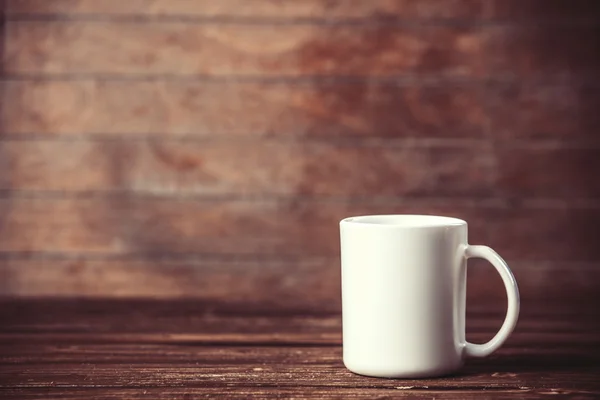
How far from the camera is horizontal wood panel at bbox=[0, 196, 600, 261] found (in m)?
1.24

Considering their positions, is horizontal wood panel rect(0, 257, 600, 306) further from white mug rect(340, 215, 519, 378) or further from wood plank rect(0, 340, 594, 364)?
white mug rect(340, 215, 519, 378)

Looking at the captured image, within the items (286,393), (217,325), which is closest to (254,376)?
(286,393)

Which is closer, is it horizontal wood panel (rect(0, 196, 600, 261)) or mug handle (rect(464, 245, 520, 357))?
mug handle (rect(464, 245, 520, 357))

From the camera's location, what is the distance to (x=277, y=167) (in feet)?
4.05

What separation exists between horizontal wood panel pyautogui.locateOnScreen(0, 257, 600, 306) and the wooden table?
31 cm

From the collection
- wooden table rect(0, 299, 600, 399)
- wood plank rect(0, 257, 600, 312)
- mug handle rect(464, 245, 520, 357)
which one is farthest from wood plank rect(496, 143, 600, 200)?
mug handle rect(464, 245, 520, 357)

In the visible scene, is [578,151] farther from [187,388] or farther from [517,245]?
[187,388]

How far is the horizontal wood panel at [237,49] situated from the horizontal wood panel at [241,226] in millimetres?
224

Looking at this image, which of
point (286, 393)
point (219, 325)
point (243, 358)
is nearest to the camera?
point (286, 393)

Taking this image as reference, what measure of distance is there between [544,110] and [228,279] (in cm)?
61

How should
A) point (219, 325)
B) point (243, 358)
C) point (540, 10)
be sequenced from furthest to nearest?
point (540, 10)
point (219, 325)
point (243, 358)

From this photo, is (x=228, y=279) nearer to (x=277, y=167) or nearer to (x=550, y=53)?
(x=277, y=167)

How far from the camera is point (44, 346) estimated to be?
69cm

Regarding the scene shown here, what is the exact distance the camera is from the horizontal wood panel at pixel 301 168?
1230mm
